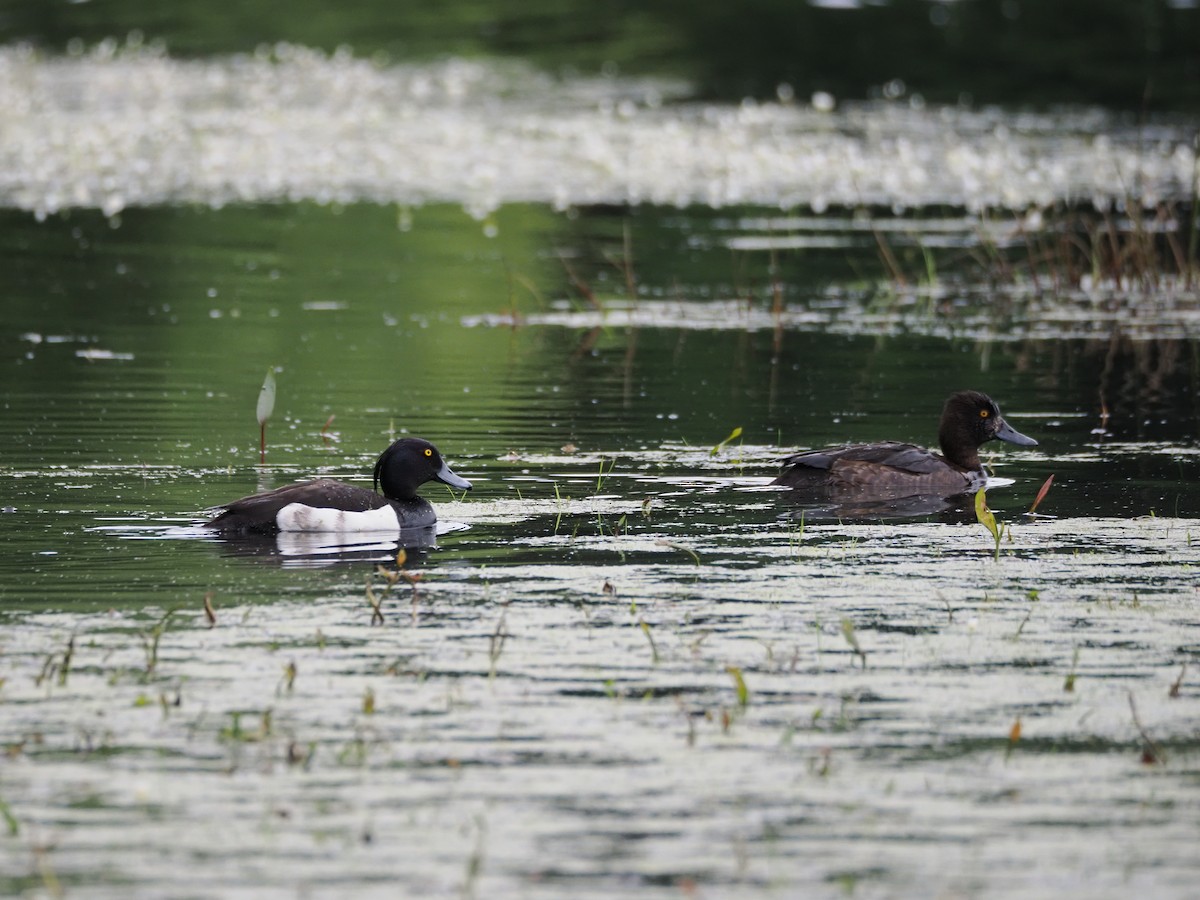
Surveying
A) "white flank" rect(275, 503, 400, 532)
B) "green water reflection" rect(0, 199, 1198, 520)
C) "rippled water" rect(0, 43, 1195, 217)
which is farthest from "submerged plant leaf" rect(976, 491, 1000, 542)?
"rippled water" rect(0, 43, 1195, 217)

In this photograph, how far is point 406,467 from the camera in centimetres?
1295

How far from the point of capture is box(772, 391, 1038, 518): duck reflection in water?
1391cm

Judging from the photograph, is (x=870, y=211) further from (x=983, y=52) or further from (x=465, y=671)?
(x=465, y=671)

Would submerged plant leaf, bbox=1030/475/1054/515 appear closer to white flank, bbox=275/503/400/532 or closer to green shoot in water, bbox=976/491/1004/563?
green shoot in water, bbox=976/491/1004/563

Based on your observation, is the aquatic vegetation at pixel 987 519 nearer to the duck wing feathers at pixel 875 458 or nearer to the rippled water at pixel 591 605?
the rippled water at pixel 591 605

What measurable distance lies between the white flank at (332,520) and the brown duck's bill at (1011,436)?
15.6 ft

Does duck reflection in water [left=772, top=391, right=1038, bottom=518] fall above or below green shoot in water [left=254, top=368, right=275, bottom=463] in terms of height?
below

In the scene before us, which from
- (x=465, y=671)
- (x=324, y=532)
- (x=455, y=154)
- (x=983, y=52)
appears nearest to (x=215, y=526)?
(x=324, y=532)

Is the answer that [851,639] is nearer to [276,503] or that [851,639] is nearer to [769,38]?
[276,503]

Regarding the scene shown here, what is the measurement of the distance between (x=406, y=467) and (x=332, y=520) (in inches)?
29.2

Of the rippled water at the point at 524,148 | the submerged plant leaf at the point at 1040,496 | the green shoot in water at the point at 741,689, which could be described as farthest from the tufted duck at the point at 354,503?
the rippled water at the point at 524,148

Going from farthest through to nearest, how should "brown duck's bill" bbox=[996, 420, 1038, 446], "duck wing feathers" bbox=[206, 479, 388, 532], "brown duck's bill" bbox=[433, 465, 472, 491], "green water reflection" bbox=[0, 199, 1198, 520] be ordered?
"green water reflection" bbox=[0, 199, 1198, 520], "brown duck's bill" bbox=[996, 420, 1038, 446], "brown duck's bill" bbox=[433, 465, 472, 491], "duck wing feathers" bbox=[206, 479, 388, 532]

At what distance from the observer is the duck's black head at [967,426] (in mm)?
14969

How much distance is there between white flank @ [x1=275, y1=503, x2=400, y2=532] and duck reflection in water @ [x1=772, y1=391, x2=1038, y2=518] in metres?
2.65
